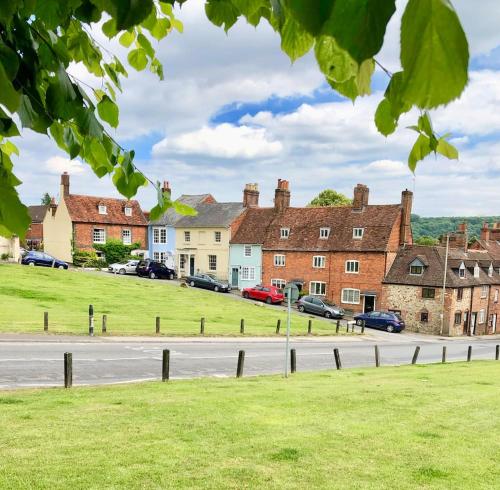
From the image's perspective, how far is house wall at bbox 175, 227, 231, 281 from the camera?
58.3 meters

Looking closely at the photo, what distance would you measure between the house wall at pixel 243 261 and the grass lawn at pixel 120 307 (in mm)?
8122

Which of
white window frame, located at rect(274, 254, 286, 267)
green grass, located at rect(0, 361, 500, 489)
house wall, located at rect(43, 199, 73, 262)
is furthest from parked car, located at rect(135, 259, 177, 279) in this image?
green grass, located at rect(0, 361, 500, 489)

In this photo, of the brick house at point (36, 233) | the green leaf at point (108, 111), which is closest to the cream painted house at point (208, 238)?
Result: the brick house at point (36, 233)

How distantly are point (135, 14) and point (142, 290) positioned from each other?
44429mm

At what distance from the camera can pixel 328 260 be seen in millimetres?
50781

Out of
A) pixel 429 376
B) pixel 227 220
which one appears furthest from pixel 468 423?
pixel 227 220

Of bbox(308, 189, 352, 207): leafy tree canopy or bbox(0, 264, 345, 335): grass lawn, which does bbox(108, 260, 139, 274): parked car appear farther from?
bbox(308, 189, 352, 207): leafy tree canopy

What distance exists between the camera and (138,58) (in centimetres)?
380

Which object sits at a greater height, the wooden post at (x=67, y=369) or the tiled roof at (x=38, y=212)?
the tiled roof at (x=38, y=212)

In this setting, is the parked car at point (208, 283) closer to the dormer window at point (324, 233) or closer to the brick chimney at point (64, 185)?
the dormer window at point (324, 233)

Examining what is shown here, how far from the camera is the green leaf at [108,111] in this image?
2.96 meters

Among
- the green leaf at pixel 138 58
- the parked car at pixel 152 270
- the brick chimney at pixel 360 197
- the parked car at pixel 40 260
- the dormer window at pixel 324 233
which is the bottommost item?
the parked car at pixel 152 270

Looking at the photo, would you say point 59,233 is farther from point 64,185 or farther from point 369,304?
point 369,304

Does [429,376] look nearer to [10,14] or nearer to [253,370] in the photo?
[253,370]
